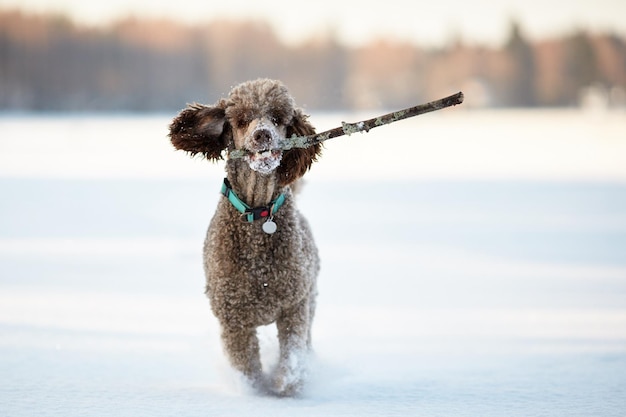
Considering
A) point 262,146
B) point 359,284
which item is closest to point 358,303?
point 359,284

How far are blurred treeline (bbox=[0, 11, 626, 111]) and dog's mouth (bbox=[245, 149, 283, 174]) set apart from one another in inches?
2826

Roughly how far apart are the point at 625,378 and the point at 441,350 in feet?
3.85

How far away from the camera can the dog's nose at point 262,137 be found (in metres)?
3.76

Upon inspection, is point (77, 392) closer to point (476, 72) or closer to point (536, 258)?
point (536, 258)

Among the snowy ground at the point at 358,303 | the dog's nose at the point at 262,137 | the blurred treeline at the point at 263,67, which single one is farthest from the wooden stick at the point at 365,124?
the blurred treeline at the point at 263,67

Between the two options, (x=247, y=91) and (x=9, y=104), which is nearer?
(x=247, y=91)

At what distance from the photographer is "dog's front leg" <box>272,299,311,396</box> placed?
4.04 m

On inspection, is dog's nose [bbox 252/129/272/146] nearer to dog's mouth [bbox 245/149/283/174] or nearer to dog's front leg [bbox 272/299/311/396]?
dog's mouth [bbox 245/149/283/174]

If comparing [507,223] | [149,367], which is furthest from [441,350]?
[507,223]

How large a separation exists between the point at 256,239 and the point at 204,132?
0.69 metres

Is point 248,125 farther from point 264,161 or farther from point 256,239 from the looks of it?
point 256,239

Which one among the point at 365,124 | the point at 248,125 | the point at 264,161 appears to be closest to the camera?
the point at 264,161

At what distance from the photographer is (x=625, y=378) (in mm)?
4230

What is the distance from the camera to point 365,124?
386cm
